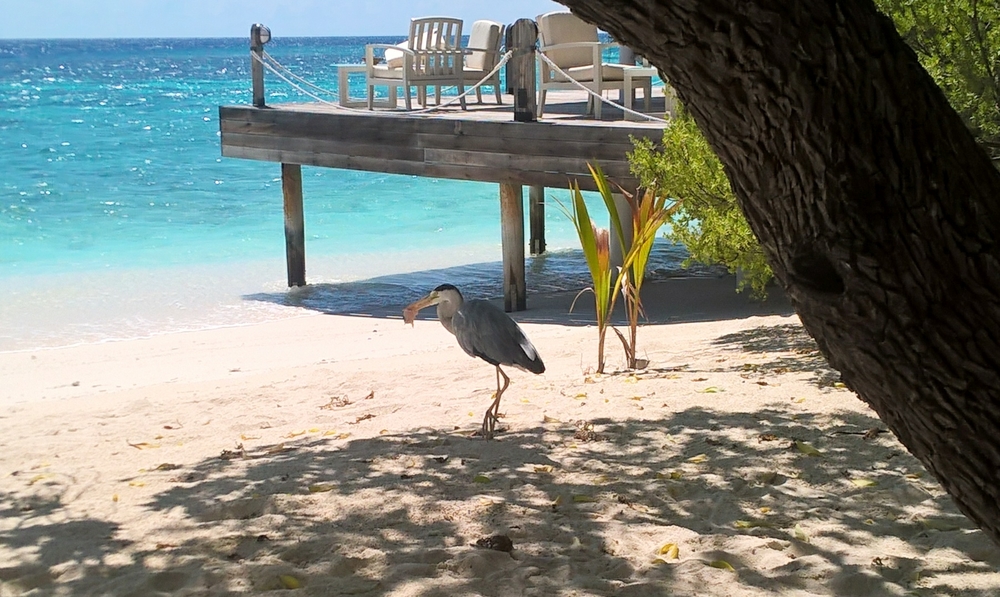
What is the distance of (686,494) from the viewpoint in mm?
3867

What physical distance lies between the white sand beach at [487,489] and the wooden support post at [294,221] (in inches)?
206

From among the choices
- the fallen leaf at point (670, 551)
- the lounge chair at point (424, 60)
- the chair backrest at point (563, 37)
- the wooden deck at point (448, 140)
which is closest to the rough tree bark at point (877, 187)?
the fallen leaf at point (670, 551)

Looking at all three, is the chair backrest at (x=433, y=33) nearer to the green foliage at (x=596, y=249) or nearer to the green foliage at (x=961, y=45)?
the green foliage at (x=596, y=249)

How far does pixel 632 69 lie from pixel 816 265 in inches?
345

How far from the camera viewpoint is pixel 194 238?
56.1ft

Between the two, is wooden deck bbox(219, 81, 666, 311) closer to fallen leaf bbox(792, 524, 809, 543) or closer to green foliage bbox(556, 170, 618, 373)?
green foliage bbox(556, 170, 618, 373)

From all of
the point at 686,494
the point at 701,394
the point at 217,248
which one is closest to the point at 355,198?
the point at 217,248

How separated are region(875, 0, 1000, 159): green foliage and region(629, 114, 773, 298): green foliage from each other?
1.50 meters

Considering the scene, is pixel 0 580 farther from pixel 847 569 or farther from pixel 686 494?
pixel 847 569

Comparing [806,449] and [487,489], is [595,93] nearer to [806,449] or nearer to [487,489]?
[806,449]

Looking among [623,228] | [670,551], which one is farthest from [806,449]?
[623,228]

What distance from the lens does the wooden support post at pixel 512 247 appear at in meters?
10.4

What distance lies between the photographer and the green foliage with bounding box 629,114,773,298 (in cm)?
598

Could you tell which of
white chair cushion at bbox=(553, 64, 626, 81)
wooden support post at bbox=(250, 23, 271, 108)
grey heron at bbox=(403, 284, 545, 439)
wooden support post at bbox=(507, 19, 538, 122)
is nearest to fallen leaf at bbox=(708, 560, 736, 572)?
grey heron at bbox=(403, 284, 545, 439)
